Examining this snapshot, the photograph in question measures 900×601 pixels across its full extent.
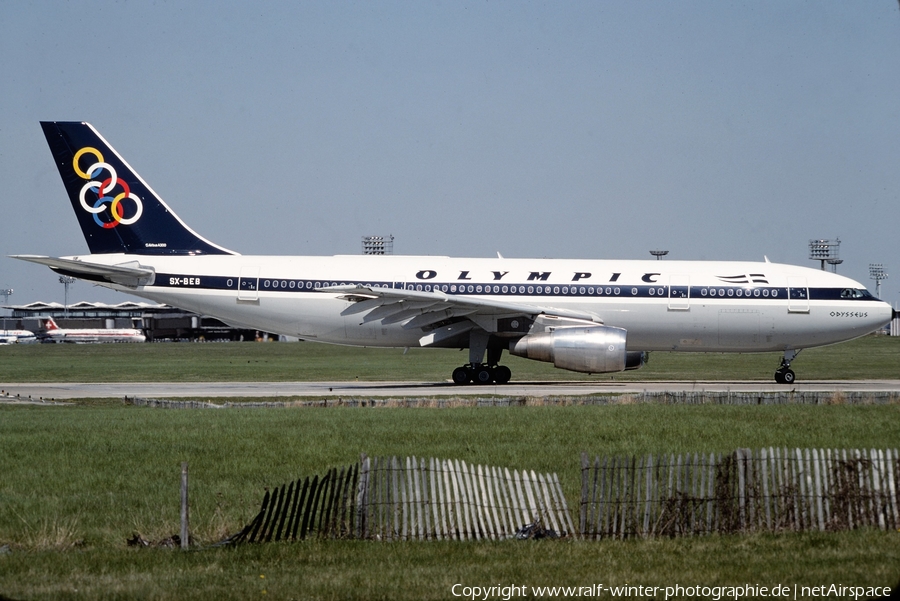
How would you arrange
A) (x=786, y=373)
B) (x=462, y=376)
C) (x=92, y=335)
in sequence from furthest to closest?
(x=92, y=335)
(x=786, y=373)
(x=462, y=376)

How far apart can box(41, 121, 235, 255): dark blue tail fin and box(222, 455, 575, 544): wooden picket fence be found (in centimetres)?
2374

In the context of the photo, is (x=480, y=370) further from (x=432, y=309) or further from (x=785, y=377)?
(x=785, y=377)

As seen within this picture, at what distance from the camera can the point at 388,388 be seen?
110 ft

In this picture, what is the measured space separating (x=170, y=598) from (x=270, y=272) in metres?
24.4

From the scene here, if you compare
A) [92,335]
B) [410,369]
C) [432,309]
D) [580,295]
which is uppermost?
[580,295]

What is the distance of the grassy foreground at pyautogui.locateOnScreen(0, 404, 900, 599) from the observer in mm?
10406

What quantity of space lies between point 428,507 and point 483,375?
21.6 metres

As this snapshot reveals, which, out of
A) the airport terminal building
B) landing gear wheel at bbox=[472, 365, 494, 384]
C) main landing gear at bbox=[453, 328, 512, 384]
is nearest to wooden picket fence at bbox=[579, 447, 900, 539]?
main landing gear at bbox=[453, 328, 512, 384]

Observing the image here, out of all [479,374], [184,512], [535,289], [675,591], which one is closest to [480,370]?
[479,374]

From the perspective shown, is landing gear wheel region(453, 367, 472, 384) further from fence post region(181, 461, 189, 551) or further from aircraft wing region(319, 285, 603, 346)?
fence post region(181, 461, 189, 551)

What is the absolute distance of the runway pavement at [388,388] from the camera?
30.4 m

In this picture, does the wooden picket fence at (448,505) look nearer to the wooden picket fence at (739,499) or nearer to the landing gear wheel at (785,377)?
the wooden picket fence at (739,499)

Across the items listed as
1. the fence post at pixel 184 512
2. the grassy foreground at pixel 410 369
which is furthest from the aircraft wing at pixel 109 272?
the fence post at pixel 184 512

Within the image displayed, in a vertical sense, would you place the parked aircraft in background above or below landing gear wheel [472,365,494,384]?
above
